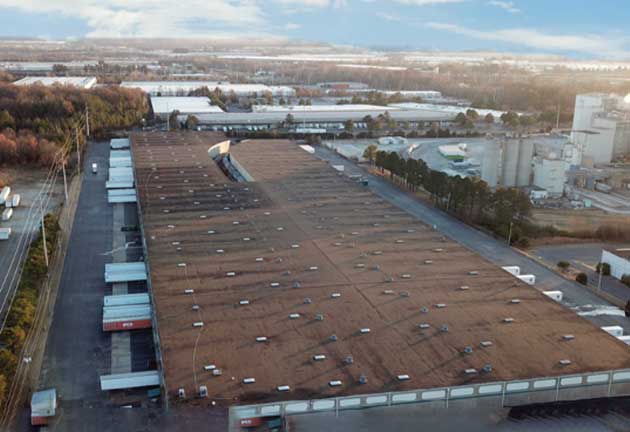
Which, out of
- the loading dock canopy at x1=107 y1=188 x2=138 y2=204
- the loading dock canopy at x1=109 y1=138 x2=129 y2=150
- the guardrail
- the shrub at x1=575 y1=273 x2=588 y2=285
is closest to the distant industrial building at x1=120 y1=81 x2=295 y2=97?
the loading dock canopy at x1=109 y1=138 x2=129 y2=150

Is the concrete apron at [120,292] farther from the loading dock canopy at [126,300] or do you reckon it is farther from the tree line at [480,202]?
the tree line at [480,202]

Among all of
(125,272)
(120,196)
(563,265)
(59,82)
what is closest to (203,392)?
(125,272)

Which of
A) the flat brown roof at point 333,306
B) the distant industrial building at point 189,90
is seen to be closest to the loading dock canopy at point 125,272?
the flat brown roof at point 333,306

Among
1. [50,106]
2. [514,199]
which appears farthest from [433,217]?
[50,106]

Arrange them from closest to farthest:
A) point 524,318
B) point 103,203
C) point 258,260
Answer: point 524,318 < point 258,260 < point 103,203

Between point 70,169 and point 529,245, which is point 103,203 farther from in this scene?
point 529,245

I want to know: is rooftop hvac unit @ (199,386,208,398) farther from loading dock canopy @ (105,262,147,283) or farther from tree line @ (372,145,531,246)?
tree line @ (372,145,531,246)

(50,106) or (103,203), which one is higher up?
(50,106)
